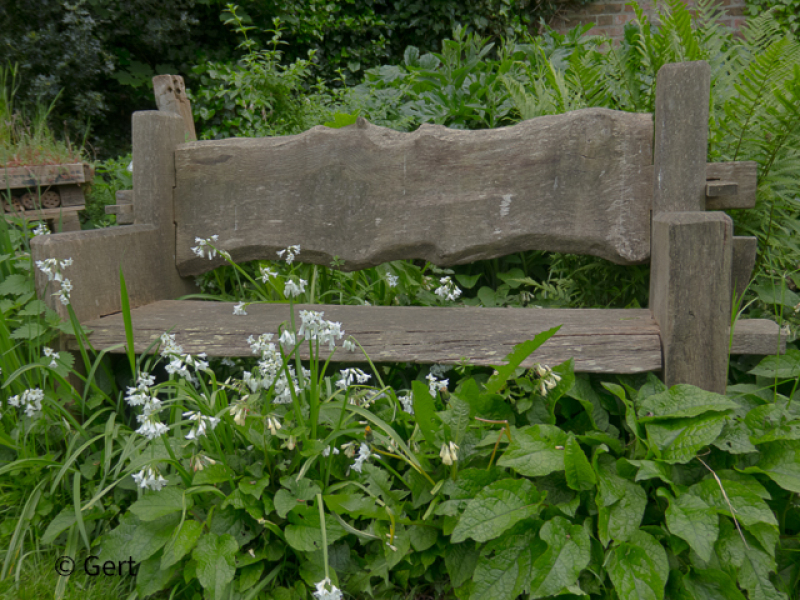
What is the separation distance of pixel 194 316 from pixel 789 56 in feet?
7.55

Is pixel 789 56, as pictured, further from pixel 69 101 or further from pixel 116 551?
pixel 69 101

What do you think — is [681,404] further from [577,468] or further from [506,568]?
[506,568]

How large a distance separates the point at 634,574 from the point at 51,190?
158 inches

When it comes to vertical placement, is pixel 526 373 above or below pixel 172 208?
below

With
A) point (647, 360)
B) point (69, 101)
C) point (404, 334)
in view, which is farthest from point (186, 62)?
point (647, 360)

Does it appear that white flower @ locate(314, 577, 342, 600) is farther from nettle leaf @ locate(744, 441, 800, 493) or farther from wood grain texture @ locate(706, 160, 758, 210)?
wood grain texture @ locate(706, 160, 758, 210)

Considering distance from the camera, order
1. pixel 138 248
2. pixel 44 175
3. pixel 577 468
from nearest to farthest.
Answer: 1. pixel 577 468
2. pixel 138 248
3. pixel 44 175

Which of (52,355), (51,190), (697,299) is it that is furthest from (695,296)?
(51,190)

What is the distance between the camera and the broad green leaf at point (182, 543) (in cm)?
132

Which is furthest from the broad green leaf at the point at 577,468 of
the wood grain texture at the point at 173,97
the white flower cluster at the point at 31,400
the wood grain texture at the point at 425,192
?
the wood grain texture at the point at 173,97

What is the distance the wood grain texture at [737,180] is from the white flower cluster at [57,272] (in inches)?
82.5

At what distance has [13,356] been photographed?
6.14 ft

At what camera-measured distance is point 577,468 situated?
53.1 inches

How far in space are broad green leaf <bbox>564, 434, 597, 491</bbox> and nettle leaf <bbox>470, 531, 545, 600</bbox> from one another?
0.52 ft
